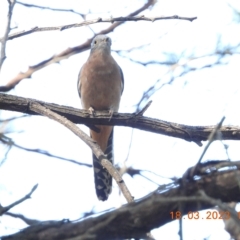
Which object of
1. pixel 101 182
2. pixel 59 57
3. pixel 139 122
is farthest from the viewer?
pixel 59 57

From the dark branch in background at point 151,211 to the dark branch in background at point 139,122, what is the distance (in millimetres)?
1827

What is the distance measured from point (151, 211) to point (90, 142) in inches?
53.5

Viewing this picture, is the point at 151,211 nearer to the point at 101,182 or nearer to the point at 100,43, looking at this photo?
the point at 101,182

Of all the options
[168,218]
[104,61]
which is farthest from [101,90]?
[168,218]

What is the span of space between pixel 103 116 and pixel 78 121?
0.25m

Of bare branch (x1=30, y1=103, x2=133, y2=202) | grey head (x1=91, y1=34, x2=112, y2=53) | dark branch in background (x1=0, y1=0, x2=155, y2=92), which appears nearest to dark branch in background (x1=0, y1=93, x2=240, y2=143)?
bare branch (x1=30, y1=103, x2=133, y2=202)

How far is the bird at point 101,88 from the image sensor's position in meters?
6.57

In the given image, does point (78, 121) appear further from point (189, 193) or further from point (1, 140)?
point (189, 193)

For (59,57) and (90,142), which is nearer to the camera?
(90,142)

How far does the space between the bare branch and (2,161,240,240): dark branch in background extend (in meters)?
0.46

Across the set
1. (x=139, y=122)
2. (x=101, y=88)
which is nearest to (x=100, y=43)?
(x=101, y=88)

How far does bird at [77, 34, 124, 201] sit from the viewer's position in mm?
6566

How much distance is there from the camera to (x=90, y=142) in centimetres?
372

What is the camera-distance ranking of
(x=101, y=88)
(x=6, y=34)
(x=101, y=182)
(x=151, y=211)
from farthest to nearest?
(x=101, y=88) < (x=101, y=182) < (x=6, y=34) < (x=151, y=211)
